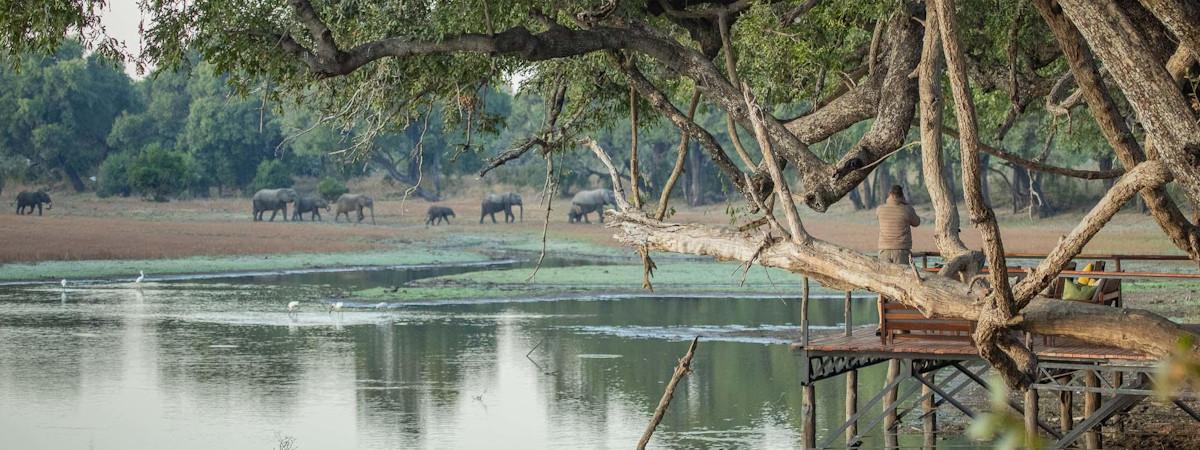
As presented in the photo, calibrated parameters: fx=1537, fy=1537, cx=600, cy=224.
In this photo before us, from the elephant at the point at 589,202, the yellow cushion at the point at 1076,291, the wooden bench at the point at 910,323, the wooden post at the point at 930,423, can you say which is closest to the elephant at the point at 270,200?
the elephant at the point at 589,202

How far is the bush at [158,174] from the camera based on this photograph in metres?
72.1

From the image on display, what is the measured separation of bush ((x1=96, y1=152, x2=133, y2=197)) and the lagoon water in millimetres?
41795

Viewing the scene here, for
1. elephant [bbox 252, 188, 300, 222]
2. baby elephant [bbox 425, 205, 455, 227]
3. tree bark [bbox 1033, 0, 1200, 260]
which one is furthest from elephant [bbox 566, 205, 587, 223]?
tree bark [bbox 1033, 0, 1200, 260]

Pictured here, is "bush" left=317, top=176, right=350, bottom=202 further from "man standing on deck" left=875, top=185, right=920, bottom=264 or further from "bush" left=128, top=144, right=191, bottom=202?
"man standing on deck" left=875, top=185, right=920, bottom=264

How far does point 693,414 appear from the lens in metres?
20.6

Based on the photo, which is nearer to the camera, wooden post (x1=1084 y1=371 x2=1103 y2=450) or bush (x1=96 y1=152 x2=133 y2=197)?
wooden post (x1=1084 y1=371 x2=1103 y2=450)

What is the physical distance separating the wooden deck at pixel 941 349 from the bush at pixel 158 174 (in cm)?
6253

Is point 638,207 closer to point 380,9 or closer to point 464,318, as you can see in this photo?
point 380,9

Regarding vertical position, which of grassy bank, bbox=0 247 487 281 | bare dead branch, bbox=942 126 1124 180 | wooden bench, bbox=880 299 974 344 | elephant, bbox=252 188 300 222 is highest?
elephant, bbox=252 188 300 222

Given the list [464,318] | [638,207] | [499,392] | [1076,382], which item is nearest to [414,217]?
[464,318]

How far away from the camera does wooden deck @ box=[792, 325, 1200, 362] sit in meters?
12.7

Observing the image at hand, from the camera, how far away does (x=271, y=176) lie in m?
84.4

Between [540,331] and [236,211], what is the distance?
4648 centimetres

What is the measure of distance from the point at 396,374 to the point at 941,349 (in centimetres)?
1262
